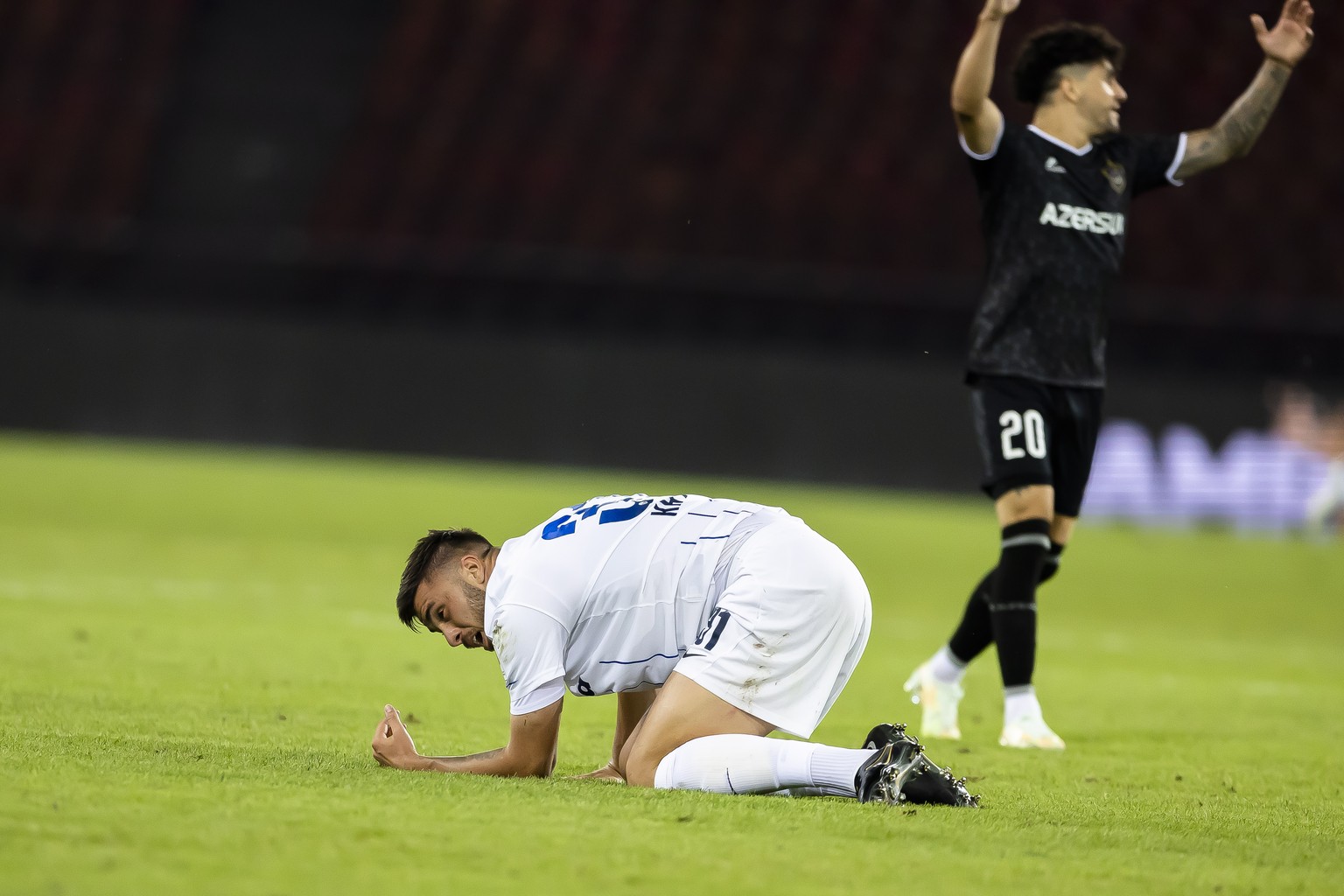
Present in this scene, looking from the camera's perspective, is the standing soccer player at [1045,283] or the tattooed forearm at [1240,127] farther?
the tattooed forearm at [1240,127]

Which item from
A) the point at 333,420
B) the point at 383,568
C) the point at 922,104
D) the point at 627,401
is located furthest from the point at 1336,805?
the point at 922,104

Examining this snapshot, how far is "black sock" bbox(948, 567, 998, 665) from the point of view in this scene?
5.38 metres

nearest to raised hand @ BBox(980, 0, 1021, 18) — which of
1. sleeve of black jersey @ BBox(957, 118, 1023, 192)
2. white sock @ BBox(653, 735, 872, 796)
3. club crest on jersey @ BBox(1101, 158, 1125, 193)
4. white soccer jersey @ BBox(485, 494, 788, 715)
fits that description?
sleeve of black jersey @ BBox(957, 118, 1023, 192)

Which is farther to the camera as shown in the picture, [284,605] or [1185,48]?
[1185,48]

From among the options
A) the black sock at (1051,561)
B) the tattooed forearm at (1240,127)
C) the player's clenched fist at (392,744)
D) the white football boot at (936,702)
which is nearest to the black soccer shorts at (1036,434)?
the black sock at (1051,561)

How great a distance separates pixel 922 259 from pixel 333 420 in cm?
647

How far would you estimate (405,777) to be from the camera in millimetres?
3664

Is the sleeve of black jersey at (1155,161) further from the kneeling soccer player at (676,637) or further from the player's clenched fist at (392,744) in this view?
the player's clenched fist at (392,744)

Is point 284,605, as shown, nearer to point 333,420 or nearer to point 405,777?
point 405,777

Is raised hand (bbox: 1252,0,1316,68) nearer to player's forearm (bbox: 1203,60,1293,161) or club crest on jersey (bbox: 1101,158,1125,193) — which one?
player's forearm (bbox: 1203,60,1293,161)

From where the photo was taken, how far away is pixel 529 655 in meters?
3.61

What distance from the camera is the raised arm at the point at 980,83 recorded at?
4.72 meters

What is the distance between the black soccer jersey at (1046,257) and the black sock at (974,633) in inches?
28.2

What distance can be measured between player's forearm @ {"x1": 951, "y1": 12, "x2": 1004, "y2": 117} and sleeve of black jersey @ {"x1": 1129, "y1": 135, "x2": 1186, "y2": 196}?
779 millimetres
